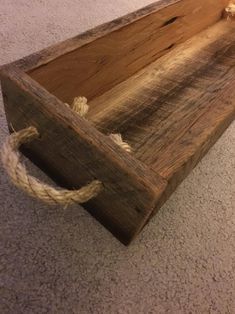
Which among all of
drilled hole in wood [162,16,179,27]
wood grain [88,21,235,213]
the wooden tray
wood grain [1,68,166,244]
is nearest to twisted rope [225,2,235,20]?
the wooden tray

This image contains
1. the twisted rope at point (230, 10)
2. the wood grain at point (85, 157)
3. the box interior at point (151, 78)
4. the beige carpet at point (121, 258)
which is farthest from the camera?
the twisted rope at point (230, 10)

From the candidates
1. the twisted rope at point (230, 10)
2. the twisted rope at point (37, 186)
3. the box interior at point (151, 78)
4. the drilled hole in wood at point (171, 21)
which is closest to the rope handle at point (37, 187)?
the twisted rope at point (37, 186)

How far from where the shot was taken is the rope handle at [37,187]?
1.57 feet

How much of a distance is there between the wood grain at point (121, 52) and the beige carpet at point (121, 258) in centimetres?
21

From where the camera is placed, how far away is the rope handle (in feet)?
1.57

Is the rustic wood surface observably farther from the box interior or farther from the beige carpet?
the beige carpet

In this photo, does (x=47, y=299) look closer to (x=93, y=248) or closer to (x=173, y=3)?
(x=93, y=248)

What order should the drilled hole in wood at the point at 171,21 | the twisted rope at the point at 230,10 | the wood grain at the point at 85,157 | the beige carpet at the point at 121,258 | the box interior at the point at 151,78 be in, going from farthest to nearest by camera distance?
the twisted rope at the point at 230,10 → the drilled hole in wood at the point at 171,21 → the box interior at the point at 151,78 → the beige carpet at the point at 121,258 → the wood grain at the point at 85,157

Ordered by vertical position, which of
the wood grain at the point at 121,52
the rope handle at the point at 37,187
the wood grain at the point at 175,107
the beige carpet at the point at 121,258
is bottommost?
the beige carpet at the point at 121,258

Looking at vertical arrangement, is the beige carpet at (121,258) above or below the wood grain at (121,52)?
below

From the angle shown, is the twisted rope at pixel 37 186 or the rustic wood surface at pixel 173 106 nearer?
the twisted rope at pixel 37 186

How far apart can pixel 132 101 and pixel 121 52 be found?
0.12 metres

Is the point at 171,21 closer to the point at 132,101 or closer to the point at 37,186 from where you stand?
the point at 132,101

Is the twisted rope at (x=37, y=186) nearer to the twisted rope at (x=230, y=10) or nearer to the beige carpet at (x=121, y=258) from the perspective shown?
the beige carpet at (x=121, y=258)
